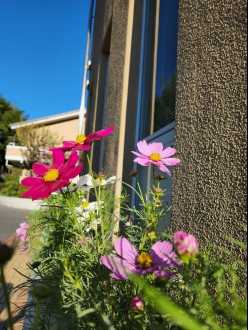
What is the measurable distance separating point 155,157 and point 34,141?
3080 cm

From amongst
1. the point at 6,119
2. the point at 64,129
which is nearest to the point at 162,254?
the point at 64,129

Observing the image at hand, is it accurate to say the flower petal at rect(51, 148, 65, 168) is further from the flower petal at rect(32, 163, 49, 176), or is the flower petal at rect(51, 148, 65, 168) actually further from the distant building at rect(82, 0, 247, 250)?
the distant building at rect(82, 0, 247, 250)

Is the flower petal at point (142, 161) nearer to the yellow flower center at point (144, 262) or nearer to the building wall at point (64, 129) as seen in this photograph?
the yellow flower center at point (144, 262)

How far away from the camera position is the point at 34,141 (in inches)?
1261

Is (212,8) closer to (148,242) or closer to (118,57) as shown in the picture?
(148,242)

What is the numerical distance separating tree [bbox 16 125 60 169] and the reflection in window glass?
28.0m

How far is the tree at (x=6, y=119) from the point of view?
134 ft

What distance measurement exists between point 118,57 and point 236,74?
12.1 ft

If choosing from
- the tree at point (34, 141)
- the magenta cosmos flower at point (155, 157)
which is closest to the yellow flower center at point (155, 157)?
the magenta cosmos flower at point (155, 157)

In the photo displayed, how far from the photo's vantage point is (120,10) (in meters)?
5.32

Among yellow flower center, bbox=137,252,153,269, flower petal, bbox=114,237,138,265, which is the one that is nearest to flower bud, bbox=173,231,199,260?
yellow flower center, bbox=137,252,153,269

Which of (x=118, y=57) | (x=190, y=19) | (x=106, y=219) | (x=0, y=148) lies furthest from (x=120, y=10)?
(x=0, y=148)

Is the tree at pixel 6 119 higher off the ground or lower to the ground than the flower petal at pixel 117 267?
higher

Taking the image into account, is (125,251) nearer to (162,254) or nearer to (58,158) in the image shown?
(162,254)
